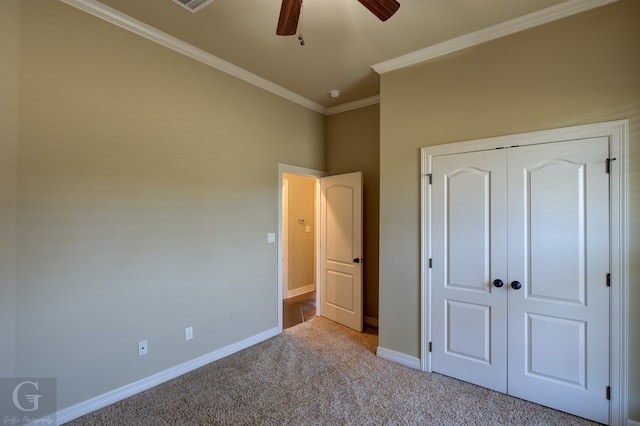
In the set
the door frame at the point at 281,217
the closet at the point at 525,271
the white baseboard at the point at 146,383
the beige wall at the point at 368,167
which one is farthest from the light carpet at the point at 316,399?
Answer: the beige wall at the point at 368,167

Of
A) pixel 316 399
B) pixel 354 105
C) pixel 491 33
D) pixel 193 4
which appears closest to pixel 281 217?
pixel 354 105

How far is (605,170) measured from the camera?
205cm

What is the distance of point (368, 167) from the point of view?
3.97 meters

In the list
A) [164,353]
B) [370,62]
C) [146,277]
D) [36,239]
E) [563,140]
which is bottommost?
[164,353]

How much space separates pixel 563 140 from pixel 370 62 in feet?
5.98

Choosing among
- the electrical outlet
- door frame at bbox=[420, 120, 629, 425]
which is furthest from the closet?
the electrical outlet

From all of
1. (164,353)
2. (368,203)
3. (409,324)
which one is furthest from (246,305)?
(368,203)

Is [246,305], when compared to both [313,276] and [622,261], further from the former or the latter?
[622,261]

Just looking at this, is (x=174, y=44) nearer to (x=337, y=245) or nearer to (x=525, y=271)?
(x=337, y=245)

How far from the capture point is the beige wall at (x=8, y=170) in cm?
184

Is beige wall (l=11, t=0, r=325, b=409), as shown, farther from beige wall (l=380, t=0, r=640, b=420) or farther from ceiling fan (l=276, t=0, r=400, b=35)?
beige wall (l=380, t=0, r=640, b=420)

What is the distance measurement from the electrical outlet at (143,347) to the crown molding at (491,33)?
3.35 meters

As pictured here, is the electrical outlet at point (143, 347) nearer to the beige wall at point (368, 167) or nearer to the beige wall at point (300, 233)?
the beige wall at point (368, 167)

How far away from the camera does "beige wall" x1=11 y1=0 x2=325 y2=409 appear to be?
6.46 ft
